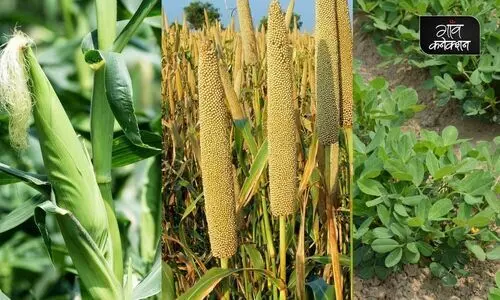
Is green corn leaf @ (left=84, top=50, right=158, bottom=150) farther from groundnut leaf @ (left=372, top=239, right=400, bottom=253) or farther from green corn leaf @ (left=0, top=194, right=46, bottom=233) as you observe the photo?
groundnut leaf @ (left=372, top=239, right=400, bottom=253)

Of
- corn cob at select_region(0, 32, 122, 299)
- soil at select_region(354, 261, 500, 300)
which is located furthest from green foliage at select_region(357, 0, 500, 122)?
corn cob at select_region(0, 32, 122, 299)

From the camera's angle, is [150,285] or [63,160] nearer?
[63,160]

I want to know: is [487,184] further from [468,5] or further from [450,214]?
[468,5]

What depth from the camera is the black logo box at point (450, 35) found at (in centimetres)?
244

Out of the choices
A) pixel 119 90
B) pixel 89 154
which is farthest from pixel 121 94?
pixel 89 154

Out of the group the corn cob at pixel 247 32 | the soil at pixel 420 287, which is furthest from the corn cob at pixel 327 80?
the soil at pixel 420 287

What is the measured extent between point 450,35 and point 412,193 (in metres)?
0.51

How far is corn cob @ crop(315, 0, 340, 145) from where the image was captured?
6.31 ft

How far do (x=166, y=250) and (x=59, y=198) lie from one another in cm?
29

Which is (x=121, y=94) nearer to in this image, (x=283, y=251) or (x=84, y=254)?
(x=84, y=254)

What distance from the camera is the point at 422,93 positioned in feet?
10.0

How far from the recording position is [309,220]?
199 centimetres

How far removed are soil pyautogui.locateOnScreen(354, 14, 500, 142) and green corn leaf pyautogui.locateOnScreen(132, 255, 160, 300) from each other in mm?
1291

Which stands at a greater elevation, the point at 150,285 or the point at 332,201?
the point at 332,201
